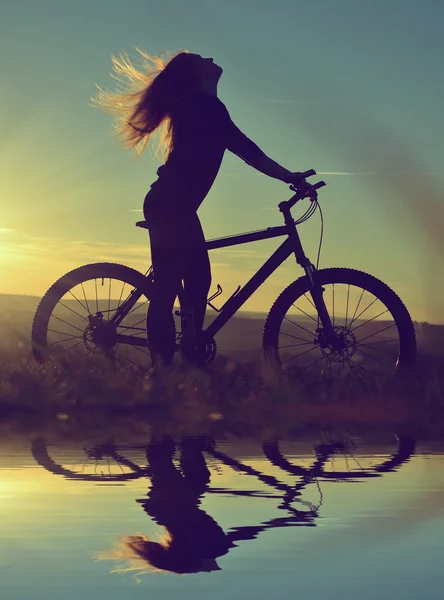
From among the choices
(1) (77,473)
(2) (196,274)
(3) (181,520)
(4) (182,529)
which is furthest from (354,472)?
(2) (196,274)

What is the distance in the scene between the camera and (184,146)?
368 inches

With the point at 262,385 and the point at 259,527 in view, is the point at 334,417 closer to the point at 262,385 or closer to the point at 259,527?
the point at 262,385

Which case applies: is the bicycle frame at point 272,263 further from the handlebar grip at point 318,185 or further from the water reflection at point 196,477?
the water reflection at point 196,477

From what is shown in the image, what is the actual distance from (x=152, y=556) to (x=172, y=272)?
5.99m

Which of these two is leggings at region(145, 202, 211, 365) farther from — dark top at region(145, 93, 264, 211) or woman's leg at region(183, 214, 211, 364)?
dark top at region(145, 93, 264, 211)

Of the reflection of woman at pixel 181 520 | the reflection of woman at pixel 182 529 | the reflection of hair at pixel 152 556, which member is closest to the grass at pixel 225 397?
the reflection of woman at pixel 181 520

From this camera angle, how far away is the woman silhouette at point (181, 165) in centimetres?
937

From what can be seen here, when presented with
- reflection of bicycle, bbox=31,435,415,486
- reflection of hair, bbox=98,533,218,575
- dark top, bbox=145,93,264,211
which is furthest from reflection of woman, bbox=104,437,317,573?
dark top, bbox=145,93,264,211

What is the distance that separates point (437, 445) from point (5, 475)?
2490 mm

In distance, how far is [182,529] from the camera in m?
4.10

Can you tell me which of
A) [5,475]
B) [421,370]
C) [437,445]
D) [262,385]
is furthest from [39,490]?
[421,370]

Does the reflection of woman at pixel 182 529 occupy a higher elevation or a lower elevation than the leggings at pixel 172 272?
lower

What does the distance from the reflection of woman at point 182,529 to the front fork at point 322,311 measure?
3808 mm

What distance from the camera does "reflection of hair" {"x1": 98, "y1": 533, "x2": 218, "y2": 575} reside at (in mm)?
3479
